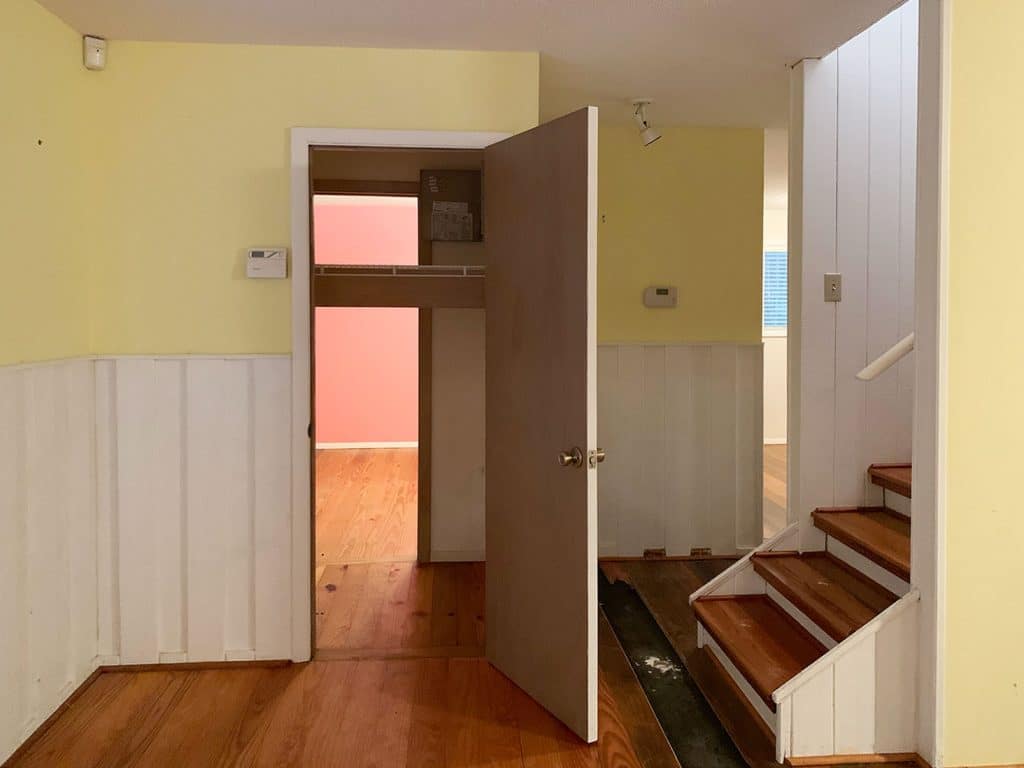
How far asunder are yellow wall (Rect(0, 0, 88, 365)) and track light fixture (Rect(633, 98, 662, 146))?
2.26 metres

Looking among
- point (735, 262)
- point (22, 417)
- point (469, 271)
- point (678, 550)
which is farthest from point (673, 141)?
point (22, 417)

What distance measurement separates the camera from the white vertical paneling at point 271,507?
286 cm

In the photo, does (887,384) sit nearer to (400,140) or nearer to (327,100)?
(400,140)

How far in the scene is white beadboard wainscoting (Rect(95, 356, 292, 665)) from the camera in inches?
111

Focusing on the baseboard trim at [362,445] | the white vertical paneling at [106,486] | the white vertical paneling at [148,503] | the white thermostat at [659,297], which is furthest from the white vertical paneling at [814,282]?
the baseboard trim at [362,445]

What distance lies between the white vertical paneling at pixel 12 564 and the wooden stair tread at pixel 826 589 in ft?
→ 8.02

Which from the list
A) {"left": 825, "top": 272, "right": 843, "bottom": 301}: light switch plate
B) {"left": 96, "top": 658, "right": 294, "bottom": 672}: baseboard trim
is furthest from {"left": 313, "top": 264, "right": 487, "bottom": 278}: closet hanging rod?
{"left": 96, "top": 658, "right": 294, "bottom": 672}: baseboard trim

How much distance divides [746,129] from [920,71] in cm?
200

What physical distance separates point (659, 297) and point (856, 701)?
7.70ft

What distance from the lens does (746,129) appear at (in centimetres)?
412

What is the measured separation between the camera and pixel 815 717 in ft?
7.31

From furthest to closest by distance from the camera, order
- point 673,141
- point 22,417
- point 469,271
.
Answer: point 673,141 < point 469,271 < point 22,417

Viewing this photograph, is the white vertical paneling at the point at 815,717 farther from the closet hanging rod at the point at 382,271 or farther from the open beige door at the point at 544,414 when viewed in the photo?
the closet hanging rod at the point at 382,271

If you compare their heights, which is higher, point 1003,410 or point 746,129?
point 746,129
